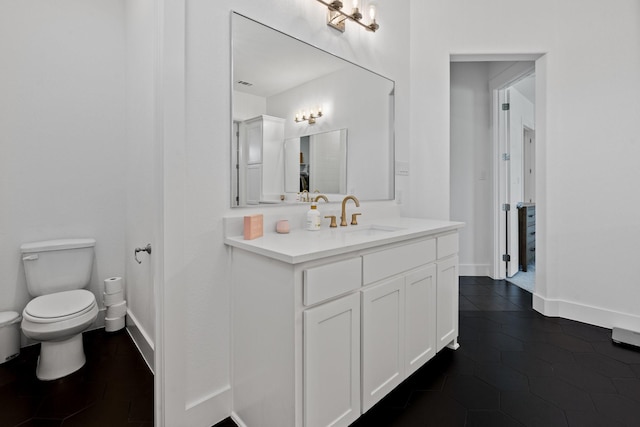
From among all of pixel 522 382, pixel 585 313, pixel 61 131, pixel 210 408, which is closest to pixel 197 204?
pixel 210 408

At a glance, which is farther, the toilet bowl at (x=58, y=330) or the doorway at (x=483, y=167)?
the doorway at (x=483, y=167)

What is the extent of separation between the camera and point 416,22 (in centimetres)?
288

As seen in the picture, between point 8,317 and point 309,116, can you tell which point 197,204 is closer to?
point 309,116

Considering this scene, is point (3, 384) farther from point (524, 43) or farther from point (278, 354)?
point (524, 43)

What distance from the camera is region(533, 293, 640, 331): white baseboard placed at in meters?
2.50

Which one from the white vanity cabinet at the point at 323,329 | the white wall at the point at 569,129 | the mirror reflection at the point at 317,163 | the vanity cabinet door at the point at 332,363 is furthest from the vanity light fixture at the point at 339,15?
the vanity cabinet door at the point at 332,363

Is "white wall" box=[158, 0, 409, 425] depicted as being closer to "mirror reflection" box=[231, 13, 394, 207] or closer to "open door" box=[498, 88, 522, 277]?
"mirror reflection" box=[231, 13, 394, 207]

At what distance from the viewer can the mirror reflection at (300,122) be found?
1.67 meters

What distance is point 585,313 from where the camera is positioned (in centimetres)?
269

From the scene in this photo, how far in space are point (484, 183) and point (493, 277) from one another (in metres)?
1.14

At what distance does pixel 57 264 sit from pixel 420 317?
2495 millimetres

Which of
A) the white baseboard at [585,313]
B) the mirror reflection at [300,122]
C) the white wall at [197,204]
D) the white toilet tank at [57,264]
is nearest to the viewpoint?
the white wall at [197,204]

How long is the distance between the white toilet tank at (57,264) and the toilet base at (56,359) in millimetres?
510

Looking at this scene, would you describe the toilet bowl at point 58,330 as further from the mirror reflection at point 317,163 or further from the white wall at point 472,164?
the white wall at point 472,164
